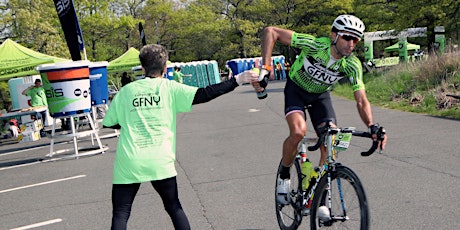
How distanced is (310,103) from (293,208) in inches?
38.9

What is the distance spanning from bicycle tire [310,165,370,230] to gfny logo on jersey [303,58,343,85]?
1013 mm

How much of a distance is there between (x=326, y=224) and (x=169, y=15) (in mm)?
56854

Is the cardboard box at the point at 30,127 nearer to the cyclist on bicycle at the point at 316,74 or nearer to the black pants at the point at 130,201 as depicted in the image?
the cyclist on bicycle at the point at 316,74

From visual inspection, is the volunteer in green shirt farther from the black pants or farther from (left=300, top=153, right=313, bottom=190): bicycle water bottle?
(left=300, top=153, right=313, bottom=190): bicycle water bottle

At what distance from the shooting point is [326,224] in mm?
3557

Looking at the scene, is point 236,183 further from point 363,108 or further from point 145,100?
point 145,100

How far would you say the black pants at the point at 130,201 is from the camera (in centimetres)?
327

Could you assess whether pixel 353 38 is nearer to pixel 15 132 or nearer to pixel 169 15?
pixel 15 132

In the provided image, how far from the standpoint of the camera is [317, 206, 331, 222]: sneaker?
139 inches

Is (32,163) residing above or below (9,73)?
below

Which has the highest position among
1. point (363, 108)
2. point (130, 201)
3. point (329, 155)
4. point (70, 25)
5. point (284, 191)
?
point (70, 25)

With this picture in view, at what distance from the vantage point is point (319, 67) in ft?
13.6

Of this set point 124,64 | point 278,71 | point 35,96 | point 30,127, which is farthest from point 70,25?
point 278,71

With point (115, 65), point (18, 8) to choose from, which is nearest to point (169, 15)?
point (18, 8)
